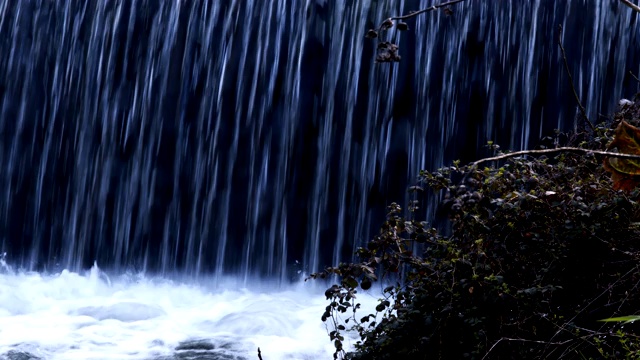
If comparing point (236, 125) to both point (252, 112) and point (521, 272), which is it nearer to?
point (252, 112)

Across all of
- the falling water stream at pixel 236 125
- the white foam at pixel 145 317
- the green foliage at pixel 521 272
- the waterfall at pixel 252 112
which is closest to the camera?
the green foliage at pixel 521 272

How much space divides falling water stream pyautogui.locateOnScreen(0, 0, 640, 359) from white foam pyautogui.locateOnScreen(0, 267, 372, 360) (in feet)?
0.17

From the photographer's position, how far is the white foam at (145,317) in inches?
287

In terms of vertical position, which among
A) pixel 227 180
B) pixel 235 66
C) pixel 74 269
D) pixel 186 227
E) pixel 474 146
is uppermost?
pixel 235 66

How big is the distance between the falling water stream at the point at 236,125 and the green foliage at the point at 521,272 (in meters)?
4.76

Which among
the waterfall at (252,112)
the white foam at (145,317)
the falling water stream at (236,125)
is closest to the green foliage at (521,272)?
the white foam at (145,317)

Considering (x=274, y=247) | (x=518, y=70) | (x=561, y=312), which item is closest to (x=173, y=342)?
(x=274, y=247)

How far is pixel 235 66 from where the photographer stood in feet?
36.7

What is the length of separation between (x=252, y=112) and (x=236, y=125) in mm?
297

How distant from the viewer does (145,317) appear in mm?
8727

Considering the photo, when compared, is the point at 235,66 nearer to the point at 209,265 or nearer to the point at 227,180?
the point at 227,180

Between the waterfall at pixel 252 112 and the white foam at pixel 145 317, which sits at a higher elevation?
the waterfall at pixel 252 112

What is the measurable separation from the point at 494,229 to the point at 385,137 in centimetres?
659

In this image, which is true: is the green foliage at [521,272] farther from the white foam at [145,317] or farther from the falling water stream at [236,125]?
the falling water stream at [236,125]
